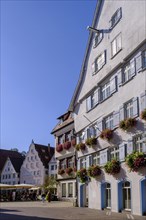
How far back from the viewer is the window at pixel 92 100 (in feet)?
96.2

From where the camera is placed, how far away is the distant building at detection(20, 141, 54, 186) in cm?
6888

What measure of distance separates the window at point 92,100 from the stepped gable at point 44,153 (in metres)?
39.4

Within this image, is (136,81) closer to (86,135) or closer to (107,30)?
(107,30)

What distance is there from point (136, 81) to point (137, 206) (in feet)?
25.1

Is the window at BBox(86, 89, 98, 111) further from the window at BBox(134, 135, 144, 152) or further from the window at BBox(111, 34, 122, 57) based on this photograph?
the window at BBox(134, 135, 144, 152)

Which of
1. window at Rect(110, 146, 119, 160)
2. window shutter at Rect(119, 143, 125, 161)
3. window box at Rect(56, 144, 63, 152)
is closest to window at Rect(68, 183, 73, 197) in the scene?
window box at Rect(56, 144, 63, 152)

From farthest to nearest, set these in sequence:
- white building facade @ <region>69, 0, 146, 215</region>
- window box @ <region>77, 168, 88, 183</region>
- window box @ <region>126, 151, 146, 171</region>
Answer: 1. window box @ <region>77, 168, 88, 183</region>
2. white building facade @ <region>69, 0, 146, 215</region>
3. window box @ <region>126, 151, 146, 171</region>

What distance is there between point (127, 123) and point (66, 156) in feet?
70.4

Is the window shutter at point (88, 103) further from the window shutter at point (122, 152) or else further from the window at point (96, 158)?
the window shutter at point (122, 152)

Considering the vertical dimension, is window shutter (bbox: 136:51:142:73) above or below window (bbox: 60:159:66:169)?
above

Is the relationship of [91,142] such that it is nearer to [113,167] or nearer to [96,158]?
[96,158]

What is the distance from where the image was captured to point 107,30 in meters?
28.1

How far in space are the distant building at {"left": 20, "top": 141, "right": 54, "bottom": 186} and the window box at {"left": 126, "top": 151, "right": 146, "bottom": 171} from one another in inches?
1872

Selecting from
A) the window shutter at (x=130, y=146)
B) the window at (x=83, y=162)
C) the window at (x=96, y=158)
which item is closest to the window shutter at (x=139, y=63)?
the window shutter at (x=130, y=146)
